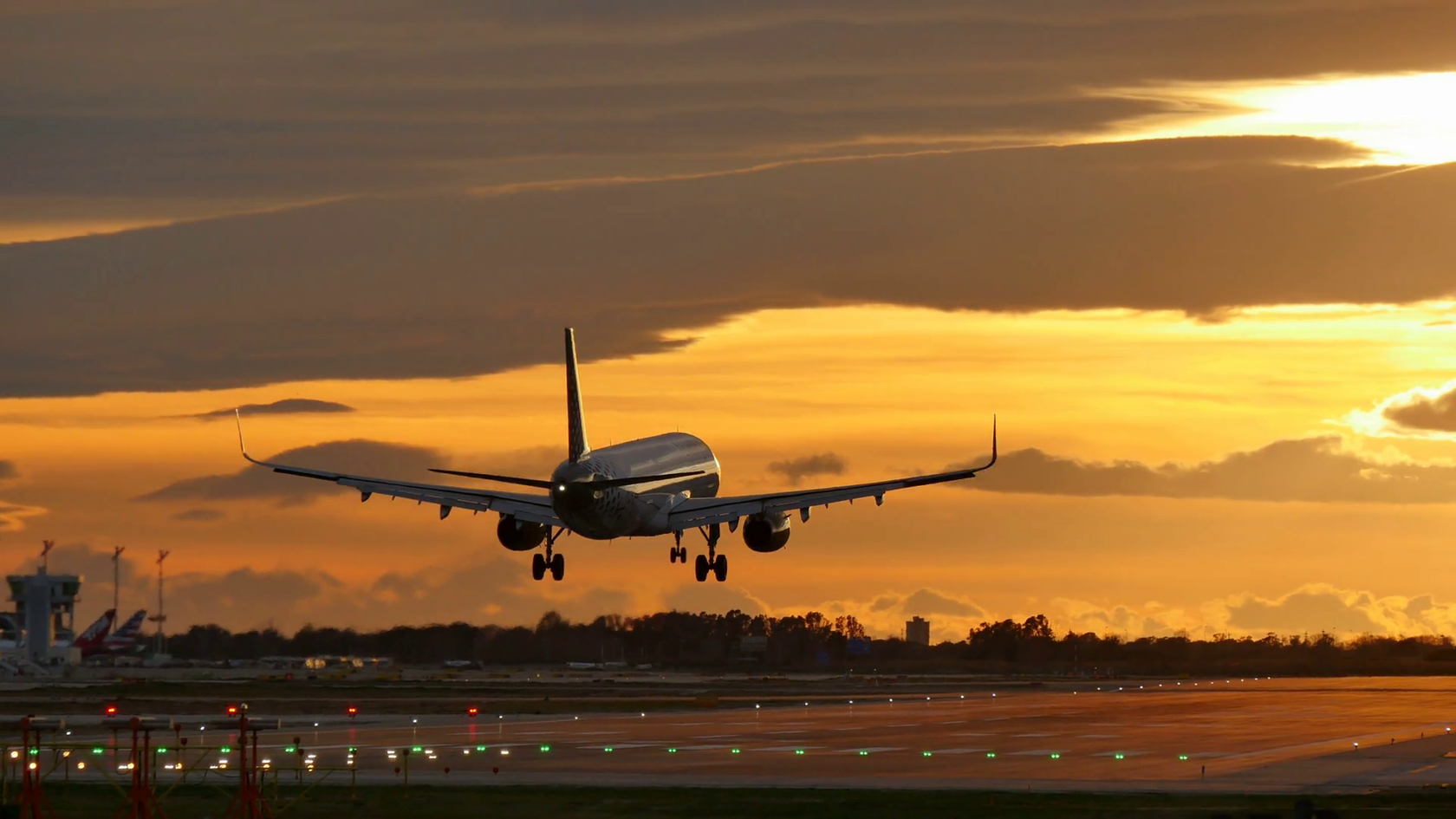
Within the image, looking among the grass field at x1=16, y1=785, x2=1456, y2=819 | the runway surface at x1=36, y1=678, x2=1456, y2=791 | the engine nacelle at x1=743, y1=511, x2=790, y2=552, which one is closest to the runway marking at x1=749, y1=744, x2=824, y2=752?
the runway surface at x1=36, y1=678, x2=1456, y2=791

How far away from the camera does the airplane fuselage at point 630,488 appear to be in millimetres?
85562

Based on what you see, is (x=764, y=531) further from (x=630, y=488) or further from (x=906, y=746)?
(x=906, y=746)

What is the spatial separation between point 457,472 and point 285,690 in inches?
2195

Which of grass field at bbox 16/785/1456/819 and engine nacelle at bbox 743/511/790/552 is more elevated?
engine nacelle at bbox 743/511/790/552

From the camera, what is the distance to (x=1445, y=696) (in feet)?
391

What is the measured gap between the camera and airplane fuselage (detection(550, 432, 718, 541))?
3369 inches

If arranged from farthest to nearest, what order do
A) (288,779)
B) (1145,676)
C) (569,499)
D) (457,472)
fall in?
(1145,676), (569,499), (457,472), (288,779)

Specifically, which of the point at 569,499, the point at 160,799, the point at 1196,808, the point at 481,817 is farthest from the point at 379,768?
the point at 1196,808

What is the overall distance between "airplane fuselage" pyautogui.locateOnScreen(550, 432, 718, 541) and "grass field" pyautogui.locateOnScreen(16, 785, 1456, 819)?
29742 mm

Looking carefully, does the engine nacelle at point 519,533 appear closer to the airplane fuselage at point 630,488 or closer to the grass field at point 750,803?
the airplane fuselage at point 630,488

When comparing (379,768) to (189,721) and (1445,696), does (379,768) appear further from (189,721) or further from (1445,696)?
(1445,696)

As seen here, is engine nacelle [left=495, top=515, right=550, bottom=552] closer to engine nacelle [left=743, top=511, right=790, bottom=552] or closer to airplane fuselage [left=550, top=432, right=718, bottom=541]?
airplane fuselage [left=550, top=432, right=718, bottom=541]

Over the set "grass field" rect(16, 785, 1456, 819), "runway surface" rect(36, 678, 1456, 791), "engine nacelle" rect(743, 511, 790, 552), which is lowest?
"runway surface" rect(36, 678, 1456, 791)

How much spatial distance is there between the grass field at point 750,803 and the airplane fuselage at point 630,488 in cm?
2974
